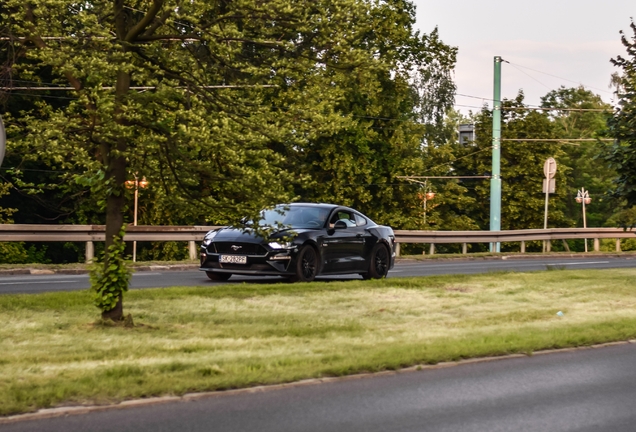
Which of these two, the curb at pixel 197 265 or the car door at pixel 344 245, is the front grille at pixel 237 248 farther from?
the curb at pixel 197 265

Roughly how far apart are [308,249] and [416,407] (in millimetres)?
12837

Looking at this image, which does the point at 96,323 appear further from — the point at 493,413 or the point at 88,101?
the point at 493,413

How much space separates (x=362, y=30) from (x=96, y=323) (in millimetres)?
4181

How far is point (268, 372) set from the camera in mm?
9148

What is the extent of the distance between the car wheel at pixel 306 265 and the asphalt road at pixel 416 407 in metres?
10.4

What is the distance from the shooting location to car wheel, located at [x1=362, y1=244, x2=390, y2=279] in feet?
74.0

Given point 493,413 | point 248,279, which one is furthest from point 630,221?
point 493,413

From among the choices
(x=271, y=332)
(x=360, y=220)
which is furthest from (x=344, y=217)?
(x=271, y=332)

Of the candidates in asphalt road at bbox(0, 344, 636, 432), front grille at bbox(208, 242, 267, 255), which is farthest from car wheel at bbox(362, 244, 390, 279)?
asphalt road at bbox(0, 344, 636, 432)

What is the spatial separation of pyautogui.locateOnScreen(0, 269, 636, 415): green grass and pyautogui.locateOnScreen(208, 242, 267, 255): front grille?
163 cm

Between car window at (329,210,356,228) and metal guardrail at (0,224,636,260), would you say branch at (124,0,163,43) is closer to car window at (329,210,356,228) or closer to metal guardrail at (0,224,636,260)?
car window at (329,210,356,228)

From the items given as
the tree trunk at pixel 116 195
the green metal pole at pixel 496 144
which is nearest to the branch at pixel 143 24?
the tree trunk at pixel 116 195

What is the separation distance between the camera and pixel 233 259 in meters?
20.5

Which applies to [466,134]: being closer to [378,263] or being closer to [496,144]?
[496,144]
